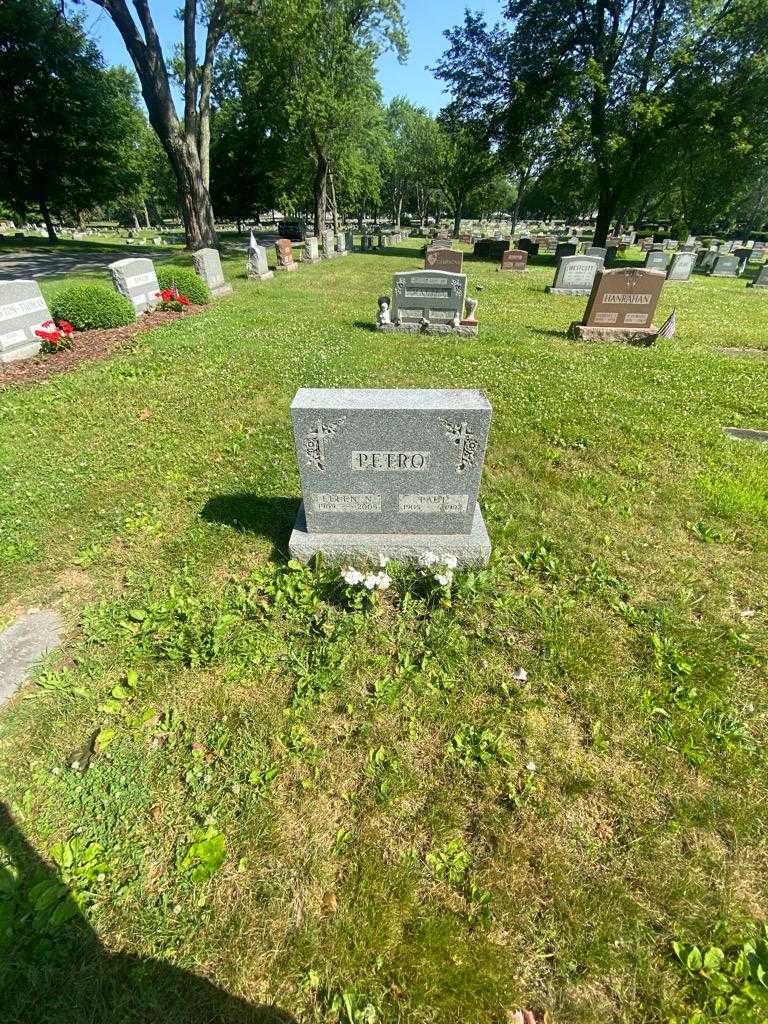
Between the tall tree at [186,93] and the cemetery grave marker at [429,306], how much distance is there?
43.1ft

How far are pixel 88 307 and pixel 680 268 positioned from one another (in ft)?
83.2

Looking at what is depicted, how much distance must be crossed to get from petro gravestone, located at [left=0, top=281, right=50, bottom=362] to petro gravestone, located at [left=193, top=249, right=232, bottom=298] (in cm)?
648

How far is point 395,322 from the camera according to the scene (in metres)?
11.5

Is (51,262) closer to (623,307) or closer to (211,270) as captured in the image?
(211,270)

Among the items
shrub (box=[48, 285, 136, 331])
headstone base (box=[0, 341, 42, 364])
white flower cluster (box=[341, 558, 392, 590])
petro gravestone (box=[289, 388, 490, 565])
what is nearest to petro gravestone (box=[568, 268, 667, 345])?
petro gravestone (box=[289, 388, 490, 565])

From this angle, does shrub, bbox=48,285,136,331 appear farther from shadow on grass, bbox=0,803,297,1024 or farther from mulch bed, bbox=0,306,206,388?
shadow on grass, bbox=0,803,297,1024

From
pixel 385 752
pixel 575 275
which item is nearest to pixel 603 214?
pixel 575 275

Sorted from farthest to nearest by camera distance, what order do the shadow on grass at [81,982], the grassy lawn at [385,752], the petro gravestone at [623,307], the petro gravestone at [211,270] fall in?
the petro gravestone at [211,270], the petro gravestone at [623,307], the grassy lawn at [385,752], the shadow on grass at [81,982]

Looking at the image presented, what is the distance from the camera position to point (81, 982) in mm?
1824

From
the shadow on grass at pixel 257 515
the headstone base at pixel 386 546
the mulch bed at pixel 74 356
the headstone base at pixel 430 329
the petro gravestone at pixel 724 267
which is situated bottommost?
the petro gravestone at pixel 724 267

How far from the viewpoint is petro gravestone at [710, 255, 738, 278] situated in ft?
82.4

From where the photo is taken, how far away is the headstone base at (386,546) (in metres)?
3.66

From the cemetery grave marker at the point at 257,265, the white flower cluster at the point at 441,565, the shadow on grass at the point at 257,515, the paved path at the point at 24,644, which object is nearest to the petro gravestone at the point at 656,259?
the cemetery grave marker at the point at 257,265

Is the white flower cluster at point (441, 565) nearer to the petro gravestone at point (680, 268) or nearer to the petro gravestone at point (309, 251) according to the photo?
the petro gravestone at point (680, 268)
